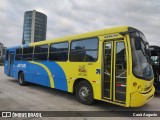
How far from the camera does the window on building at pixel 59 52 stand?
925cm

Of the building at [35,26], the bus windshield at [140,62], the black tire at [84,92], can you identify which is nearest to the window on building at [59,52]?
the black tire at [84,92]

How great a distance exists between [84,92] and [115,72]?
1.78 meters

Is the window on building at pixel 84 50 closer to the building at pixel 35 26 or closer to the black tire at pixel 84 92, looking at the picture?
the black tire at pixel 84 92

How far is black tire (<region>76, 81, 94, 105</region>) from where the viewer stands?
7.82 metres

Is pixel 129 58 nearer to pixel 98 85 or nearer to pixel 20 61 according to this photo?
pixel 98 85

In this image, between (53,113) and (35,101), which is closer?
(53,113)

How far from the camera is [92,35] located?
798 centimetres

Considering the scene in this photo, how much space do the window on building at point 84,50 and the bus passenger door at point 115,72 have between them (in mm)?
555

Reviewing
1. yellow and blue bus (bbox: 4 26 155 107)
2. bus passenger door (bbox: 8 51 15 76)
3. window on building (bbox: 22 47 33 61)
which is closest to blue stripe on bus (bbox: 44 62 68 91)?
yellow and blue bus (bbox: 4 26 155 107)

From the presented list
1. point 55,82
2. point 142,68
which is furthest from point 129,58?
point 55,82

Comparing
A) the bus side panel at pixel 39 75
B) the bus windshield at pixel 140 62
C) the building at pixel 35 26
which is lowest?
the bus side panel at pixel 39 75

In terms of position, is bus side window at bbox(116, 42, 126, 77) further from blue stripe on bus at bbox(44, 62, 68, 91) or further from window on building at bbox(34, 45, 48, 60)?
window on building at bbox(34, 45, 48, 60)

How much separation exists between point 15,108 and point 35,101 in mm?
1268

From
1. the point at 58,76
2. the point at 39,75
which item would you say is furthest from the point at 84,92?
the point at 39,75
